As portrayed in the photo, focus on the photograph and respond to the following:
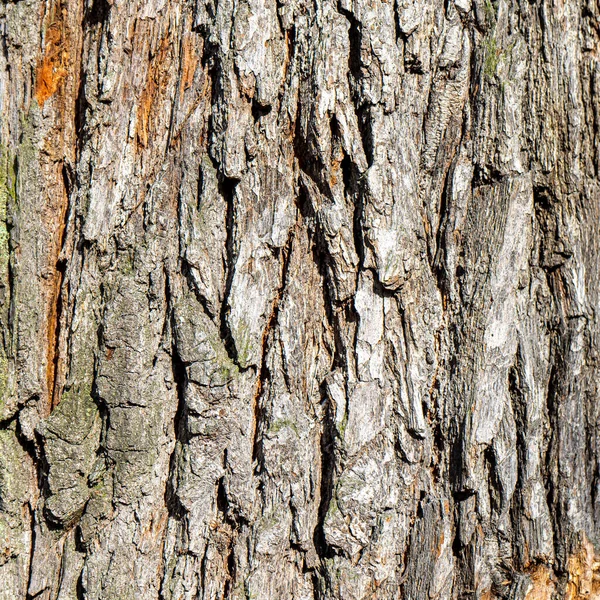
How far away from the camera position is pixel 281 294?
5.15ft

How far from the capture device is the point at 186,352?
1547 millimetres

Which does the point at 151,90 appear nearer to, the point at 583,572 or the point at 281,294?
the point at 281,294

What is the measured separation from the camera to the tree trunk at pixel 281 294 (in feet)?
5.05

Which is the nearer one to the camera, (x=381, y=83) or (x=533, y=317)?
(x=381, y=83)

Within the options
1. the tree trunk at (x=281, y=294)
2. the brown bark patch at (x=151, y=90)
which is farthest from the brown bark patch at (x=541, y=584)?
the brown bark patch at (x=151, y=90)

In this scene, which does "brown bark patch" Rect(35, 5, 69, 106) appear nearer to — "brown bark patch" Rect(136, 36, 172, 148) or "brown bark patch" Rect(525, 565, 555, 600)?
"brown bark patch" Rect(136, 36, 172, 148)

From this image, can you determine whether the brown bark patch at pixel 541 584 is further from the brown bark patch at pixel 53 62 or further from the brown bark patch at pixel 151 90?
the brown bark patch at pixel 53 62

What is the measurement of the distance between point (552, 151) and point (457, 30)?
0.41 m

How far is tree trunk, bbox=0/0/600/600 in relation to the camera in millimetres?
1540

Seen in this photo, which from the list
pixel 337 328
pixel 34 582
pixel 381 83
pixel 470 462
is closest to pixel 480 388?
pixel 470 462

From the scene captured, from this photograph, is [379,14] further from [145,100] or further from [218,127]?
[145,100]

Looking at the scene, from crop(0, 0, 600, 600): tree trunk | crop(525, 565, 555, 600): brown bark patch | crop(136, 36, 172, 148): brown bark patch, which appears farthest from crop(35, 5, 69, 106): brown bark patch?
crop(525, 565, 555, 600): brown bark patch

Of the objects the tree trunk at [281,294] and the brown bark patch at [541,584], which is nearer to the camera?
→ the tree trunk at [281,294]

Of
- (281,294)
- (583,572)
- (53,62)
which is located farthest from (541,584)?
(53,62)
